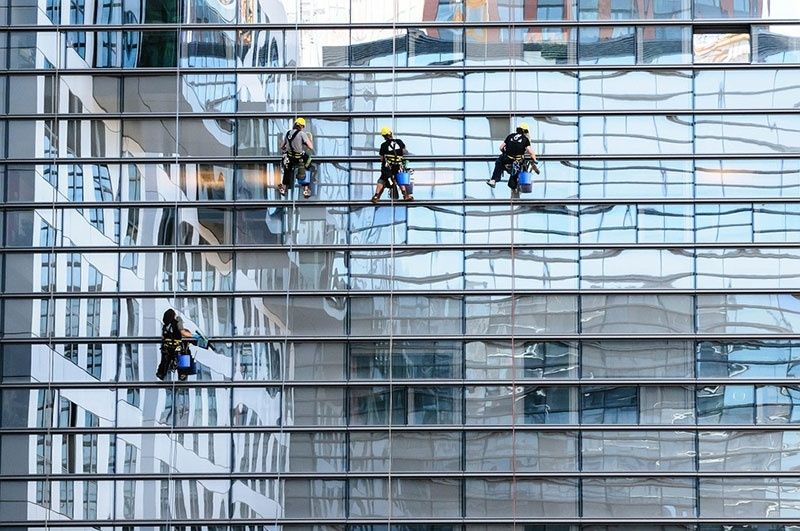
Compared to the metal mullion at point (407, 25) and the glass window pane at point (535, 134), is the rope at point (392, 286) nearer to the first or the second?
the metal mullion at point (407, 25)

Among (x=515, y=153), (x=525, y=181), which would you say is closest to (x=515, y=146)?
(x=515, y=153)

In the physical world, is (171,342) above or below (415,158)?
below

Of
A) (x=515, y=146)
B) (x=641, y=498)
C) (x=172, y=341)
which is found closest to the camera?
(x=172, y=341)

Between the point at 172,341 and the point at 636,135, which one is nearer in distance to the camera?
the point at 172,341

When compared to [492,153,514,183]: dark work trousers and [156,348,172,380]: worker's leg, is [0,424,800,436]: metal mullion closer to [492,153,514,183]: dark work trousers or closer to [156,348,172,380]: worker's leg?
[156,348,172,380]: worker's leg

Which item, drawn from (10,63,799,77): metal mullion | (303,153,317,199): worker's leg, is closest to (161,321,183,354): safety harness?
(303,153,317,199): worker's leg

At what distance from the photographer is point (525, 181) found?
30922 mm

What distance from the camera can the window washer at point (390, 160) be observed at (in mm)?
31094

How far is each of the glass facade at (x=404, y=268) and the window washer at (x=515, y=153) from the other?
97cm

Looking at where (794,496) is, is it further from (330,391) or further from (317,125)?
(317,125)

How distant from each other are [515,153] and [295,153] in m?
4.70

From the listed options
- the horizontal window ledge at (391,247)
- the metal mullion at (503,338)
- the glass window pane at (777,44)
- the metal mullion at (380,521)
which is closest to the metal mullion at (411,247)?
the horizontal window ledge at (391,247)

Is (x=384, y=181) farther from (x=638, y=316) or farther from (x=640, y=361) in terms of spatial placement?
(x=640, y=361)

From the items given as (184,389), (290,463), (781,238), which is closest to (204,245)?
(184,389)
